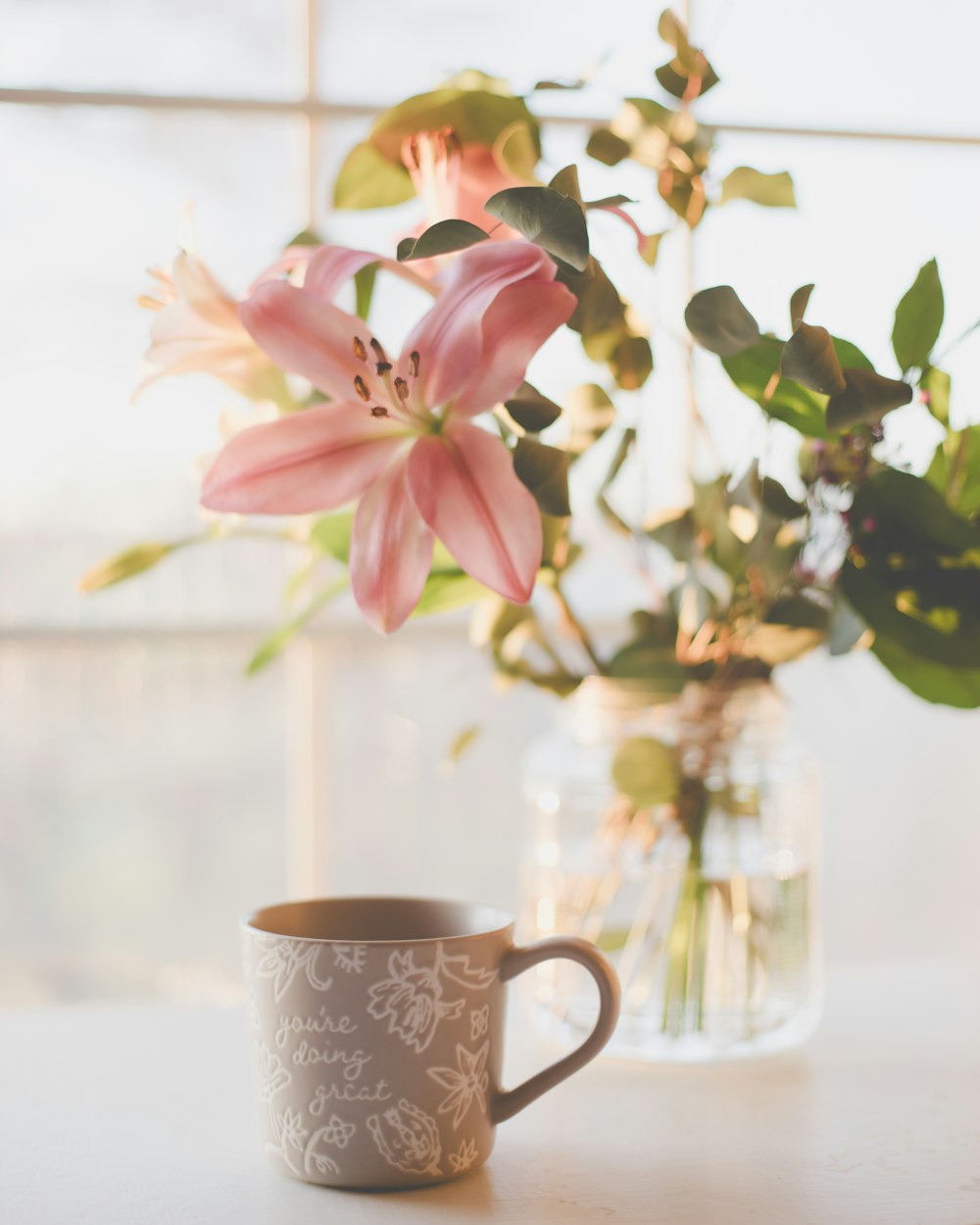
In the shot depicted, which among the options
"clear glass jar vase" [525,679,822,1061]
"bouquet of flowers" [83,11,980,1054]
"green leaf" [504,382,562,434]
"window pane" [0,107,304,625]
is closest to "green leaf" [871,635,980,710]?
"bouquet of flowers" [83,11,980,1054]

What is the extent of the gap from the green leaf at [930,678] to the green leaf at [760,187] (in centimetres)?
24

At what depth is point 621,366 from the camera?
0.71m

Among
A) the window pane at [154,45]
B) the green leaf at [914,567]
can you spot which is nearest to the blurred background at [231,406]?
the window pane at [154,45]

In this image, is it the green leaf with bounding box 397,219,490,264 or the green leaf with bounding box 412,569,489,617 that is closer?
the green leaf with bounding box 397,219,490,264

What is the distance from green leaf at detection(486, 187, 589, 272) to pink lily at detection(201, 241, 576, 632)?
11 mm

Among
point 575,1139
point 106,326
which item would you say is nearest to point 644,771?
point 575,1139

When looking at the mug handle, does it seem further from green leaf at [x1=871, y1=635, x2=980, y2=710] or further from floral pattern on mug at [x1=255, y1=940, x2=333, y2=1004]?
green leaf at [x1=871, y1=635, x2=980, y2=710]

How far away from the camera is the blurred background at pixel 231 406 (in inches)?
42.7

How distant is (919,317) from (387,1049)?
0.41 m

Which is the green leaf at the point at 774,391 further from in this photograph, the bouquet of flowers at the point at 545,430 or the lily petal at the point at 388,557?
the lily petal at the point at 388,557

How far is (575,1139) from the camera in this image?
2.12ft

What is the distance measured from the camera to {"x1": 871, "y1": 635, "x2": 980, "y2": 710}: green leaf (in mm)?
661

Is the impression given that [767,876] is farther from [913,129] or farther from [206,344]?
[913,129]

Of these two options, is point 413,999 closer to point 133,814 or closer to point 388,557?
point 388,557
